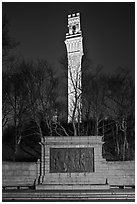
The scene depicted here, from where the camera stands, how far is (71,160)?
481 inches

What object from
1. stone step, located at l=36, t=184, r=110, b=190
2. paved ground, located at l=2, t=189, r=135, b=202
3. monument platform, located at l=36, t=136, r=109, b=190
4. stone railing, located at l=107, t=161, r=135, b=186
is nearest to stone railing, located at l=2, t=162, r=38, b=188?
monument platform, located at l=36, t=136, r=109, b=190

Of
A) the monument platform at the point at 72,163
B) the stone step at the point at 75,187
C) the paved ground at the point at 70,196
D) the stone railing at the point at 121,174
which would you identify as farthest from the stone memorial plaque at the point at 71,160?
the paved ground at the point at 70,196

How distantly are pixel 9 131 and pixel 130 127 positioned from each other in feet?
34.3

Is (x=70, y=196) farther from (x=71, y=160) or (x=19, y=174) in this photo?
(x=19, y=174)

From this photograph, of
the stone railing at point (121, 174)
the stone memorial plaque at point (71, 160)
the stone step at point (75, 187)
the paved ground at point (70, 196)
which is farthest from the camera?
the stone railing at point (121, 174)

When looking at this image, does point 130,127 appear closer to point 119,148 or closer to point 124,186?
point 119,148

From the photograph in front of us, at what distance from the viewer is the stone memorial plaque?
480 inches

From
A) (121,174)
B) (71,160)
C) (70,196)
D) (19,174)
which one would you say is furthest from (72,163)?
(19,174)

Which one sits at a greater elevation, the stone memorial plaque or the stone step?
the stone memorial plaque

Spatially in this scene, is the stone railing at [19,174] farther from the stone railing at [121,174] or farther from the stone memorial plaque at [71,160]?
the stone railing at [121,174]

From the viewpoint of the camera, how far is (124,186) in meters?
12.7

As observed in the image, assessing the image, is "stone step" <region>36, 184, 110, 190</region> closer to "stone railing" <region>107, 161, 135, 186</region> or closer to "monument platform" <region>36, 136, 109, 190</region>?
"monument platform" <region>36, 136, 109, 190</region>

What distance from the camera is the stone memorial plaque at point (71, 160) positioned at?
Result: 12.2m

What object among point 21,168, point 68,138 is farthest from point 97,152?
point 21,168
